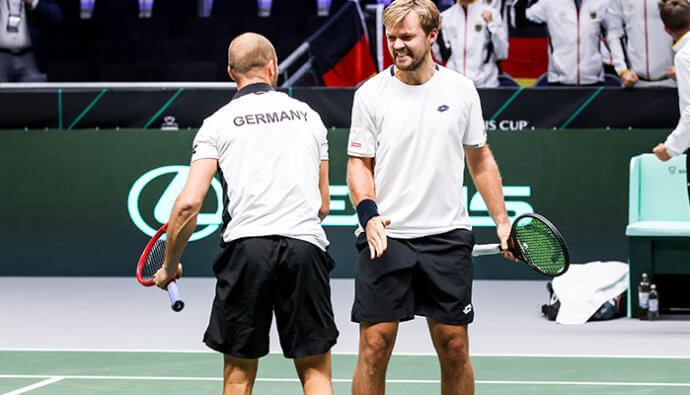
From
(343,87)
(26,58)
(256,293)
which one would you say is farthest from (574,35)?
(256,293)

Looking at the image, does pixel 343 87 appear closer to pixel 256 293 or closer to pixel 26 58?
pixel 26 58

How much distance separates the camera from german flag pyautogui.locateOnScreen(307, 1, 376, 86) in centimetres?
984

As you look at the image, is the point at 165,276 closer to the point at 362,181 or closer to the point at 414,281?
the point at 362,181

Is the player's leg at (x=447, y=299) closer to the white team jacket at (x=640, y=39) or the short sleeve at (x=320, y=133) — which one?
the short sleeve at (x=320, y=133)

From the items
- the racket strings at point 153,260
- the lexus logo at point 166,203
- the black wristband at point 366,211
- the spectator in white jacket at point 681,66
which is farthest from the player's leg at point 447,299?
the lexus logo at point 166,203

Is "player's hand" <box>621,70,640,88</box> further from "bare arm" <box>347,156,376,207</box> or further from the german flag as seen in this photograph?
"bare arm" <box>347,156,376,207</box>

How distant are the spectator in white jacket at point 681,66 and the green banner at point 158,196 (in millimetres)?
2789

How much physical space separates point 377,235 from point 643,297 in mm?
4235

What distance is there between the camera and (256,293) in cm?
346

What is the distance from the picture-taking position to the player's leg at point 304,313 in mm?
3477

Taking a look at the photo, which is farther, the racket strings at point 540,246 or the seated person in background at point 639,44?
the seated person in background at point 639,44

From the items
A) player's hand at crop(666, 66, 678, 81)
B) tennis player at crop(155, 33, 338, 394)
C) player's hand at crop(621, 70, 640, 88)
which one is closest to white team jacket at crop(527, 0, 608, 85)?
player's hand at crop(621, 70, 640, 88)

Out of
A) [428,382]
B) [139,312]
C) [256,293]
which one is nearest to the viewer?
[256,293]

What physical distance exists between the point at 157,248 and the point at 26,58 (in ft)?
23.1
